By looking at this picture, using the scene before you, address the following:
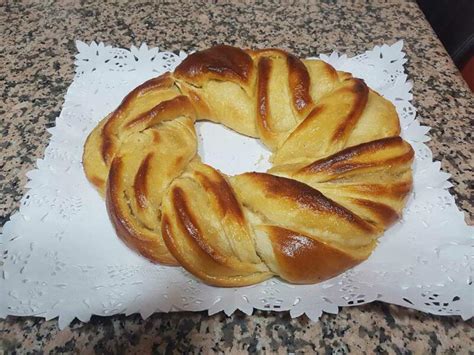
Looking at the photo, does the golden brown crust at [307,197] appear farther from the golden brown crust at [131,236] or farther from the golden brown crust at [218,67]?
the golden brown crust at [218,67]

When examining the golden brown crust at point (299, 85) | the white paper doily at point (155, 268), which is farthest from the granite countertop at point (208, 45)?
the golden brown crust at point (299, 85)

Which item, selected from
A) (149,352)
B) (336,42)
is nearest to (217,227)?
(149,352)

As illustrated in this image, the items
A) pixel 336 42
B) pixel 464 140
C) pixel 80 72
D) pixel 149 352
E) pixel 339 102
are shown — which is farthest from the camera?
pixel 336 42

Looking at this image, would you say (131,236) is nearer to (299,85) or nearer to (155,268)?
(155,268)

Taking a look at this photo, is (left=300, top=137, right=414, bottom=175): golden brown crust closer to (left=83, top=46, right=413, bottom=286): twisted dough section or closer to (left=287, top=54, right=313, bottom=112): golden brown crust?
(left=83, top=46, right=413, bottom=286): twisted dough section

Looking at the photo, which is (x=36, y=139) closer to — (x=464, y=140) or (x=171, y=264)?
(x=171, y=264)

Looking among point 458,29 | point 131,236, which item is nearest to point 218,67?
point 131,236

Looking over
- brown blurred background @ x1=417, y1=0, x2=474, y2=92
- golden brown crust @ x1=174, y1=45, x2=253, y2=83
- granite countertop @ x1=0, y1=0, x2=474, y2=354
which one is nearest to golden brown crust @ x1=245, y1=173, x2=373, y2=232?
granite countertop @ x1=0, y1=0, x2=474, y2=354
